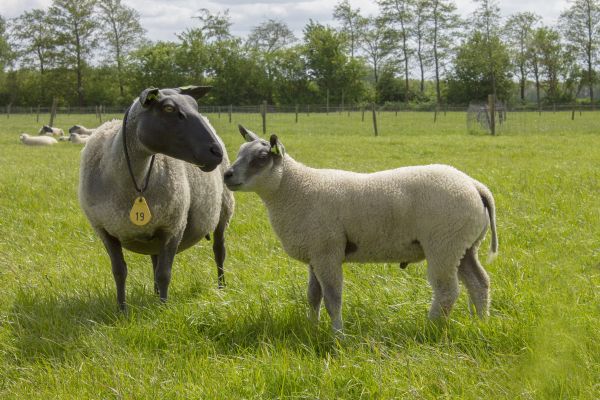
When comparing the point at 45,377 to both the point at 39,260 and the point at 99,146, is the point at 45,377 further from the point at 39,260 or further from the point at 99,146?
the point at 39,260

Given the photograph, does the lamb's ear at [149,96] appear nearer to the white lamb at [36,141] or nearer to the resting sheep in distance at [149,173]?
the resting sheep in distance at [149,173]

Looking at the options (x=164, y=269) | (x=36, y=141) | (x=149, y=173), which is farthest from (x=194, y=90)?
(x=36, y=141)

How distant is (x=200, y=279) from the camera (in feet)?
17.6

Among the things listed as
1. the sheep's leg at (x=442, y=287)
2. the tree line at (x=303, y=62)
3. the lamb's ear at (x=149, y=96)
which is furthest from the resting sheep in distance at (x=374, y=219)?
the tree line at (x=303, y=62)

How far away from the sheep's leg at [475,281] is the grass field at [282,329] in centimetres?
13

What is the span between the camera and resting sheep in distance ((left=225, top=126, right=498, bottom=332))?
3.87 meters

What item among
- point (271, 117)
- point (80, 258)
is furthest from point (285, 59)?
point (80, 258)

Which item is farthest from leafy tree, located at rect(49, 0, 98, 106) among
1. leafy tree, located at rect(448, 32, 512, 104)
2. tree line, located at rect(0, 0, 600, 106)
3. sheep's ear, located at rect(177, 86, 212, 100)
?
sheep's ear, located at rect(177, 86, 212, 100)

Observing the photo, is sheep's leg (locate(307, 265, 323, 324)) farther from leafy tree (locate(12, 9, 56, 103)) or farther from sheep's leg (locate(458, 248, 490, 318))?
leafy tree (locate(12, 9, 56, 103))

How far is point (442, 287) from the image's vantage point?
154 inches

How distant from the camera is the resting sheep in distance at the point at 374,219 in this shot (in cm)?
387

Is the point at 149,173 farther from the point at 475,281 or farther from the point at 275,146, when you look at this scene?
the point at 475,281

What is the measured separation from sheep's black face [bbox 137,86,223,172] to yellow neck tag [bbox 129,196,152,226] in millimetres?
404

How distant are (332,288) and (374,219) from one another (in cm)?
52
